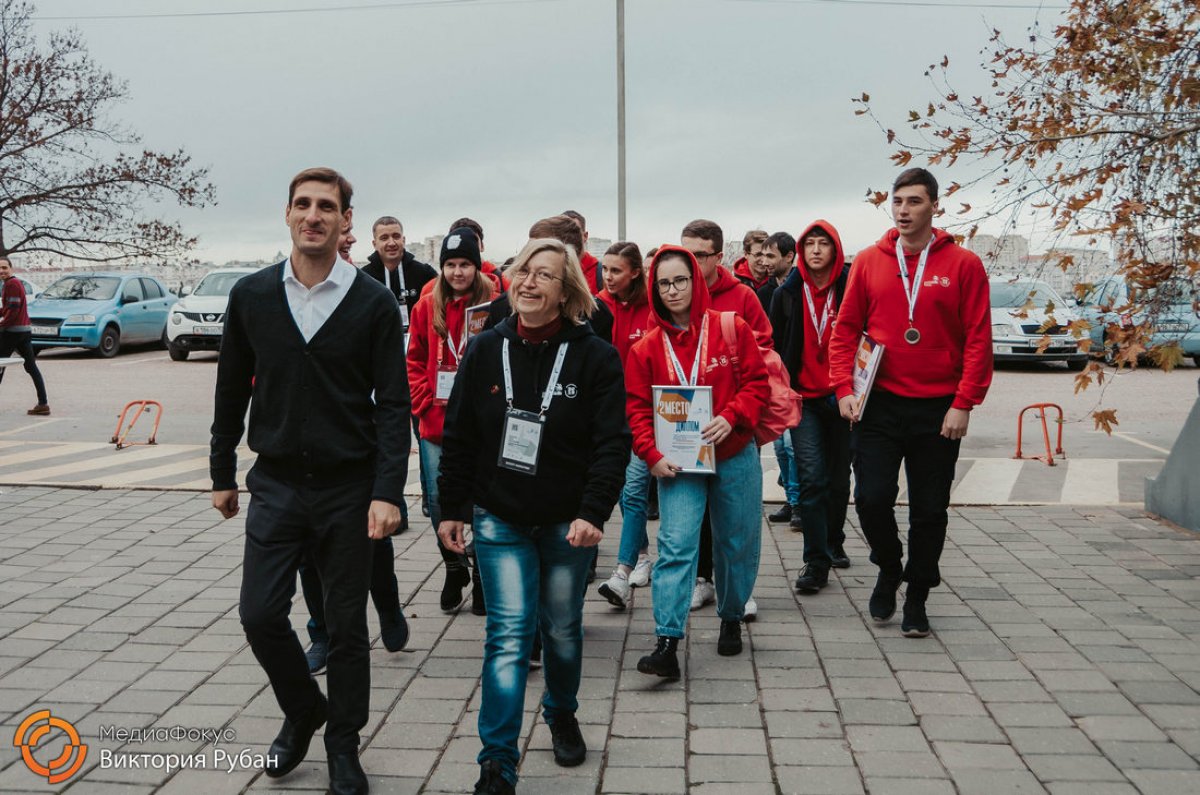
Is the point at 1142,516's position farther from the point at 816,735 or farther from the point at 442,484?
the point at 442,484

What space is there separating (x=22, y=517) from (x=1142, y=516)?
7908mm

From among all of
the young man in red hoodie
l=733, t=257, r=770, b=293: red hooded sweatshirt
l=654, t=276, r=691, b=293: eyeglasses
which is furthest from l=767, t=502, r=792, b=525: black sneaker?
l=654, t=276, r=691, b=293: eyeglasses

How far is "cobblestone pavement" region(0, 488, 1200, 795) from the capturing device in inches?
148

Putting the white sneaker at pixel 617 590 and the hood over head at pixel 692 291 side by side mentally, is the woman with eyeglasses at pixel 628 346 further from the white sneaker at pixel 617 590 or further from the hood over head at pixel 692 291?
the hood over head at pixel 692 291

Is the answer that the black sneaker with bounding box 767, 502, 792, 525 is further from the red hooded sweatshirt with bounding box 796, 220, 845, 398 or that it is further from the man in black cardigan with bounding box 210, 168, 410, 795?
the man in black cardigan with bounding box 210, 168, 410, 795

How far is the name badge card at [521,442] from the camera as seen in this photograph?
366cm

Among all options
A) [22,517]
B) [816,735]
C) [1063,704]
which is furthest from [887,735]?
[22,517]

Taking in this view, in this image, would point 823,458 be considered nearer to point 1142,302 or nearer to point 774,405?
point 774,405

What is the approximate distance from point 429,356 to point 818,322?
2.27m

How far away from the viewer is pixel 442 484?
12.3 ft

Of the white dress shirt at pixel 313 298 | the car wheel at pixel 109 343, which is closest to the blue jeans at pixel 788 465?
the white dress shirt at pixel 313 298

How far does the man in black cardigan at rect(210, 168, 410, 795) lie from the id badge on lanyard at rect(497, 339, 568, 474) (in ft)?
1.08

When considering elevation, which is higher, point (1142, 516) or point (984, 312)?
point (984, 312)

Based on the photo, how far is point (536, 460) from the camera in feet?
12.0
